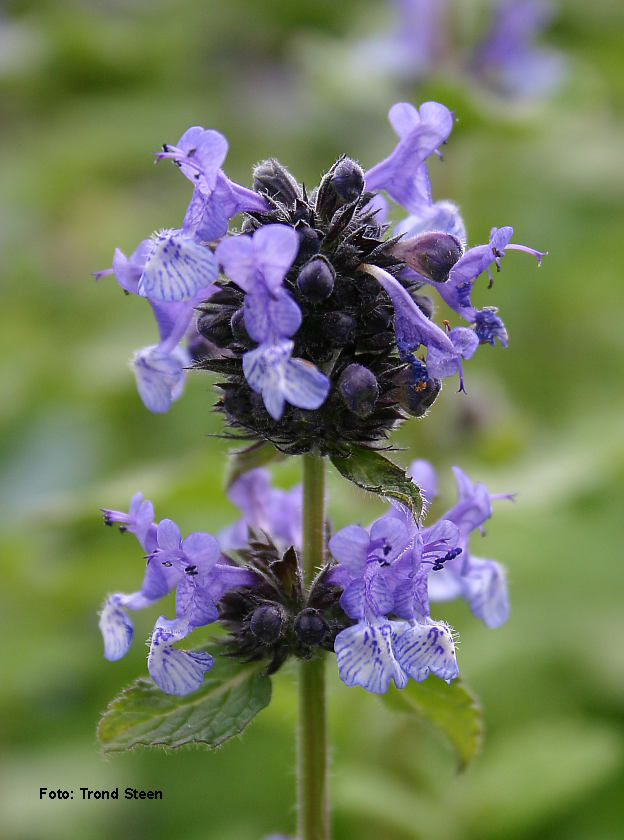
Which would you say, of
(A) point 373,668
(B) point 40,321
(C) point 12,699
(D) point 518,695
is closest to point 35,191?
(B) point 40,321

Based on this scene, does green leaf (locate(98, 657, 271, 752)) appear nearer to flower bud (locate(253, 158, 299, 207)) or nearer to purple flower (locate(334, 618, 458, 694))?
purple flower (locate(334, 618, 458, 694))

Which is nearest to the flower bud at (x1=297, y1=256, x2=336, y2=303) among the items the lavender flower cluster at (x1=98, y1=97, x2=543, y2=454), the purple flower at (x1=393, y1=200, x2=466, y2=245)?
the lavender flower cluster at (x1=98, y1=97, x2=543, y2=454)

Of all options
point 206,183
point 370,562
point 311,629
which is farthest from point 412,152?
point 311,629

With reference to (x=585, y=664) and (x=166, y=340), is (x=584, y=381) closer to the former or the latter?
(x=585, y=664)

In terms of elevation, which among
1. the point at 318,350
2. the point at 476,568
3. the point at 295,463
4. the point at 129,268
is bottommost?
the point at 476,568

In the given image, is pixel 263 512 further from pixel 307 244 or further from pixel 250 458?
pixel 307 244
